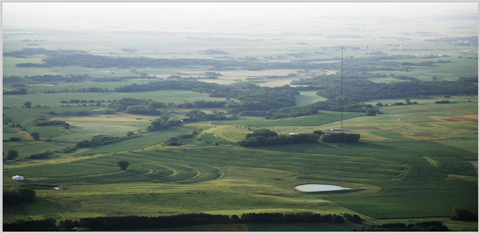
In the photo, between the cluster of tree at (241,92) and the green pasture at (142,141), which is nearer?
the green pasture at (142,141)

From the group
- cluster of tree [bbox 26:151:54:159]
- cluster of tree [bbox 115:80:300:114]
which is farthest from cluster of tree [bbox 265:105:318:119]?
cluster of tree [bbox 26:151:54:159]

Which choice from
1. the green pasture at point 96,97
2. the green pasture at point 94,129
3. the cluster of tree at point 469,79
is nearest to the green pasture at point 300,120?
the green pasture at point 94,129

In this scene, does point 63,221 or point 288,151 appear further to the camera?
point 288,151

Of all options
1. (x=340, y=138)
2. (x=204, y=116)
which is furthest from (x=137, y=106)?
(x=340, y=138)

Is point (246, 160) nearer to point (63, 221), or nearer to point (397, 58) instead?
point (63, 221)

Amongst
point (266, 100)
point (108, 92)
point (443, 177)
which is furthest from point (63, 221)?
point (108, 92)

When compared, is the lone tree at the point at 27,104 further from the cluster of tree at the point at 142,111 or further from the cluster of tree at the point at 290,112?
the cluster of tree at the point at 290,112
